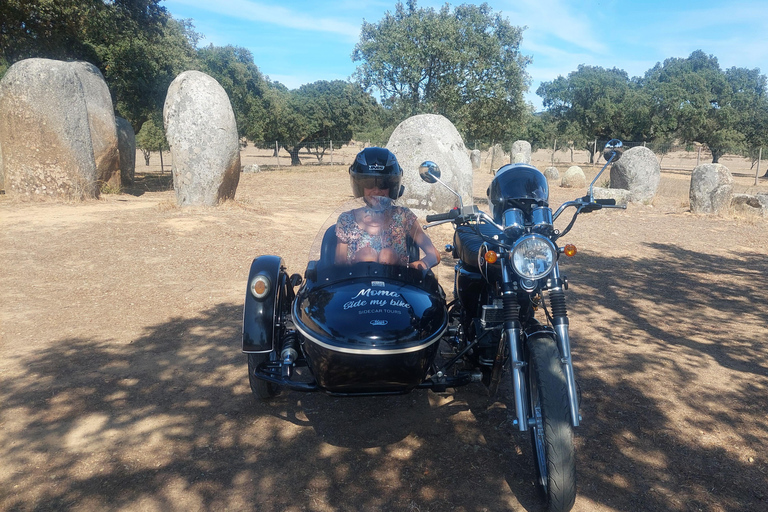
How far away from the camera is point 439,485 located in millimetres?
2789

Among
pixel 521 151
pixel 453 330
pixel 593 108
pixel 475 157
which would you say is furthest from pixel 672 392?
pixel 593 108

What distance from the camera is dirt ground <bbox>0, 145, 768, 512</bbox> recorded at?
2717mm

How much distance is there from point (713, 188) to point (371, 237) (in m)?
12.4

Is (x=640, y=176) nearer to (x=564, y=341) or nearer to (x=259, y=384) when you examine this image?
(x=564, y=341)

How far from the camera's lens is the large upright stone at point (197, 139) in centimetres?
1048

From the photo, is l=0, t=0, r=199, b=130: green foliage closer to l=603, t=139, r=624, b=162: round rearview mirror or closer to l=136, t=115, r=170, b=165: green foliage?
l=136, t=115, r=170, b=165: green foliage

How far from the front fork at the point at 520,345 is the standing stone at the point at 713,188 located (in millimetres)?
12167

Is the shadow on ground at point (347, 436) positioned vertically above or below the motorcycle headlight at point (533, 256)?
below

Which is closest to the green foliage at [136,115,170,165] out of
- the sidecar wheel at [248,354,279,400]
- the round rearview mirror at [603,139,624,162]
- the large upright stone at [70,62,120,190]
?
the large upright stone at [70,62,120,190]

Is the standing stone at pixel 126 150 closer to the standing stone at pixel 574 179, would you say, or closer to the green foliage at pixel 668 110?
the standing stone at pixel 574 179

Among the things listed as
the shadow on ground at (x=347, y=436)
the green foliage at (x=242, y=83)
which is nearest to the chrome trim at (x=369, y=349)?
the shadow on ground at (x=347, y=436)

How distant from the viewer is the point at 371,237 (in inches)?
124

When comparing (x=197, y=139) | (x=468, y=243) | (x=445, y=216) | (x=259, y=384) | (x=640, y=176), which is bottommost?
(x=259, y=384)

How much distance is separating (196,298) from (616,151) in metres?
4.65
